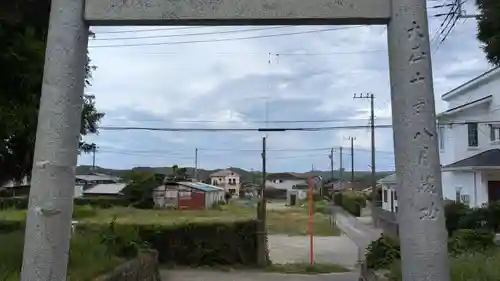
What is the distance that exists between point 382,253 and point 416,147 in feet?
29.7

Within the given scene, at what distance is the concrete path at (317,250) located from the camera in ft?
71.4

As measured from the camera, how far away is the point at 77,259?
8914mm

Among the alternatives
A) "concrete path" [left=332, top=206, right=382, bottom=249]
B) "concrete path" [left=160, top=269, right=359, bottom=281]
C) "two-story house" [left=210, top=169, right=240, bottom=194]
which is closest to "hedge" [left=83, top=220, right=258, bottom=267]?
"concrete path" [left=160, top=269, right=359, bottom=281]

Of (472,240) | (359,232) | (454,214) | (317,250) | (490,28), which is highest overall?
(490,28)

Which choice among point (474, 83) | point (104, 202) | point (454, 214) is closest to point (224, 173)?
point (104, 202)

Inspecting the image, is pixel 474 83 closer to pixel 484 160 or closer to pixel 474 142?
pixel 474 142

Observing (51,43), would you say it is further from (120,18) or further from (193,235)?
(193,235)

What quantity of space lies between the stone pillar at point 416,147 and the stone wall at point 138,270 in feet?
18.2

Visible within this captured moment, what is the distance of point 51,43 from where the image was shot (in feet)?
15.9

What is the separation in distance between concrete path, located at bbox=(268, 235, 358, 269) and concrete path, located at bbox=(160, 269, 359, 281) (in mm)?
2723

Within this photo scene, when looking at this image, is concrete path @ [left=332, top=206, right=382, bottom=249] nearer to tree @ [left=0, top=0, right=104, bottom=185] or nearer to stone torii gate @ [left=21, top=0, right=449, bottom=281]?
tree @ [left=0, top=0, right=104, bottom=185]

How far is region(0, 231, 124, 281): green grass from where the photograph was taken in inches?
276

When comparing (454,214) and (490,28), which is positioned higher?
(490,28)

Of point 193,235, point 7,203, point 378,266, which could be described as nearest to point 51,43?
point 378,266
